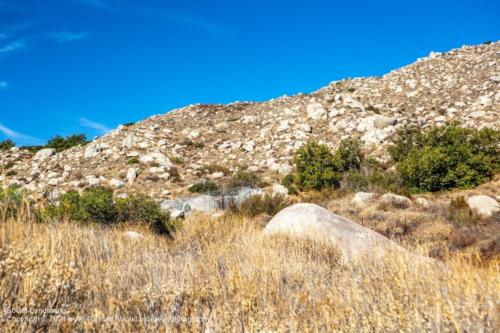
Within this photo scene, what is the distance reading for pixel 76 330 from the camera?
2861 mm

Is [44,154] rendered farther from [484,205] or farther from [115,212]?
[484,205]

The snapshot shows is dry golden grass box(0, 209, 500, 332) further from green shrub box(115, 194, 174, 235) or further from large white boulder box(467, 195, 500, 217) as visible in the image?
large white boulder box(467, 195, 500, 217)

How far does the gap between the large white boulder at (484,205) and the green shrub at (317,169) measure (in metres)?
6.46

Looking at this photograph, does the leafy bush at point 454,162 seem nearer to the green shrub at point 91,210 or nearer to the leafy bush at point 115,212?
the leafy bush at point 115,212

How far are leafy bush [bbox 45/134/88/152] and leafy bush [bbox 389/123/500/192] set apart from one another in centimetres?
2511

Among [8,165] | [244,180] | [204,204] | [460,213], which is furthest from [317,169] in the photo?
[8,165]

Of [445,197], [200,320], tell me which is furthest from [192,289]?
[445,197]

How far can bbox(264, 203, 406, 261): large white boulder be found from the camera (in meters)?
6.95

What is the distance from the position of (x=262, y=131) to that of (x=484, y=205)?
1757cm

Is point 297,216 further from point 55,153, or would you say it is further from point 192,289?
point 55,153

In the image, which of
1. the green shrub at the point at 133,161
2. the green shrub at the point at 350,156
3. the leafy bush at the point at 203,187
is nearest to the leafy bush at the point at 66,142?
the green shrub at the point at 133,161

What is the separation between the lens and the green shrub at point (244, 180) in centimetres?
1925

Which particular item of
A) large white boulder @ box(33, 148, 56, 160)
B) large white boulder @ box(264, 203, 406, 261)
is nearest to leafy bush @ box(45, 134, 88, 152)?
large white boulder @ box(33, 148, 56, 160)

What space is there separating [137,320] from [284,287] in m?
1.65
